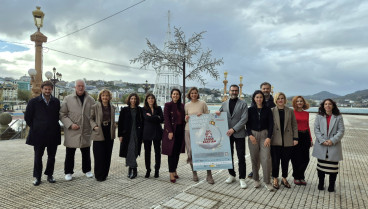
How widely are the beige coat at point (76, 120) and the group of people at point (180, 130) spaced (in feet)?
0.06

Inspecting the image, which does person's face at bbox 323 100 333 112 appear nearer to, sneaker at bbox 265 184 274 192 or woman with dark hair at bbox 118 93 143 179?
sneaker at bbox 265 184 274 192

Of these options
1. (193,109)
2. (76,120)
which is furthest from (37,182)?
(193,109)

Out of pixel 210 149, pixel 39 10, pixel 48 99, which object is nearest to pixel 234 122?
pixel 210 149

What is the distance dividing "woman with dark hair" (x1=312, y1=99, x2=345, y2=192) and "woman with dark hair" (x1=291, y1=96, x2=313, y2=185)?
0.19m

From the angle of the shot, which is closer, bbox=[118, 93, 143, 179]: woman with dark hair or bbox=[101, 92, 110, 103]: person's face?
bbox=[101, 92, 110, 103]: person's face

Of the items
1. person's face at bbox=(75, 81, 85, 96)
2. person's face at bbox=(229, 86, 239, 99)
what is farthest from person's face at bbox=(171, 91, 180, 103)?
person's face at bbox=(75, 81, 85, 96)

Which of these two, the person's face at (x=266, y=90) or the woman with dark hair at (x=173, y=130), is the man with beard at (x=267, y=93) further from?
the woman with dark hair at (x=173, y=130)

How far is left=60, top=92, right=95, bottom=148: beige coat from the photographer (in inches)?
181

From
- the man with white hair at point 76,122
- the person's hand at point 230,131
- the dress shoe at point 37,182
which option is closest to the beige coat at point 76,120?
the man with white hair at point 76,122

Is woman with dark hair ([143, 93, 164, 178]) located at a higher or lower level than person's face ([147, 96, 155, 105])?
lower

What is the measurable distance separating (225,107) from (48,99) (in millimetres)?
3400

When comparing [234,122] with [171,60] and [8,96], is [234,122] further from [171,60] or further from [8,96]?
[8,96]

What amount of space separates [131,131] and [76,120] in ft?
3.53

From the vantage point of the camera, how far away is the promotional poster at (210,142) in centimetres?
455
